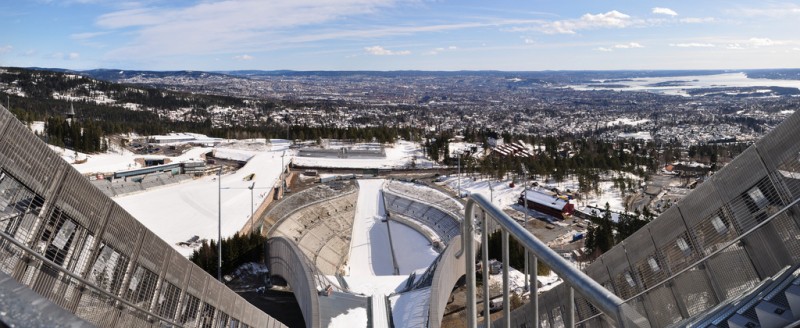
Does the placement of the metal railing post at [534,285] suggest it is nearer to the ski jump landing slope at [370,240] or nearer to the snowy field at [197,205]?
the ski jump landing slope at [370,240]

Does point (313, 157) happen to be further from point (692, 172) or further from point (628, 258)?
point (628, 258)

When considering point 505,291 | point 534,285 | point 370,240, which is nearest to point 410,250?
point 370,240

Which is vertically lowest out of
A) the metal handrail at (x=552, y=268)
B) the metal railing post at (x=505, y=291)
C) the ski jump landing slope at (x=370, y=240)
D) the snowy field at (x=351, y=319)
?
the ski jump landing slope at (x=370, y=240)

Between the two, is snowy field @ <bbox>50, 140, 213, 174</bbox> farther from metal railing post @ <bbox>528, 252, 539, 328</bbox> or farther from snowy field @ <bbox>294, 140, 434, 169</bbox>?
metal railing post @ <bbox>528, 252, 539, 328</bbox>

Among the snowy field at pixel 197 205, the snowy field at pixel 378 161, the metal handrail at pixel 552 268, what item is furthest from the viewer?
the snowy field at pixel 378 161

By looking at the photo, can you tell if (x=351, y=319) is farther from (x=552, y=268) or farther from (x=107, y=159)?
(x=107, y=159)

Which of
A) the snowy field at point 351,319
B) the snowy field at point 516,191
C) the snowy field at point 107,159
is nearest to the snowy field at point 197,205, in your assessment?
the snowy field at point 107,159

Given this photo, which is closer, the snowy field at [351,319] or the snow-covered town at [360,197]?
the snowy field at [351,319]

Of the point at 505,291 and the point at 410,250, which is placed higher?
the point at 505,291
